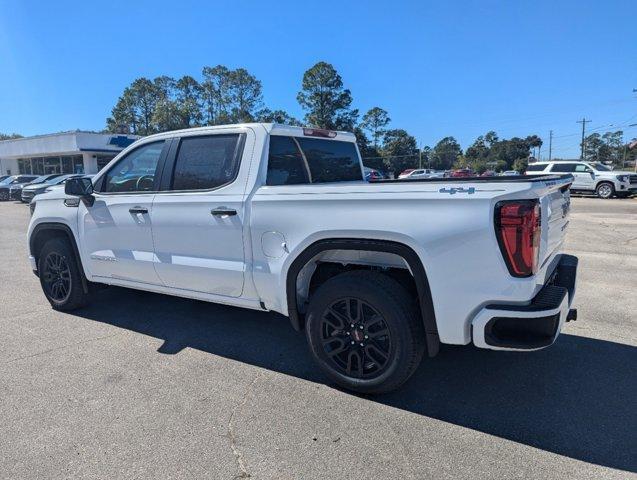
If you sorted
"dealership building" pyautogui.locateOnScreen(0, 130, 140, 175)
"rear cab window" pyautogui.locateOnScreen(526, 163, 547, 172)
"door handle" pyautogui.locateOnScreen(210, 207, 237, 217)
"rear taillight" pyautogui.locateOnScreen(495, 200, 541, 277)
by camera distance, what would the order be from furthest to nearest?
"dealership building" pyautogui.locateOnScreen(0, 130, 140, 175), "rear cab window" pyautogui.locateOnScreen(526, 163, 547, 172), "door handle" pyautogui.locateOnScreen(210, 207, 237, 217), "rear taillight" pyautogui.locateOnScreen(495, 200, 541, 277)

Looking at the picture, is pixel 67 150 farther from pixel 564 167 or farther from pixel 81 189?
pixel 81 189

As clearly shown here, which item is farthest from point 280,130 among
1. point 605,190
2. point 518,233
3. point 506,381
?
point 605,190

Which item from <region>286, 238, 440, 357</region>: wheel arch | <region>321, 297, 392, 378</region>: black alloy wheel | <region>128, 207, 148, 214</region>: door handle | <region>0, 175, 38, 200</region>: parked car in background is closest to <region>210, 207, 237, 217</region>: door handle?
<region>286, 238, 440, 357</region>: wheel arch

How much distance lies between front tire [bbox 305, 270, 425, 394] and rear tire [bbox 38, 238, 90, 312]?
311 cm

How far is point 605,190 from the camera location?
22906 millimetres

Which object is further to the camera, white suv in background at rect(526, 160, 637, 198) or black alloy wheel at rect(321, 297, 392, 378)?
white suv in background at rect(526, 160, 637, 198)

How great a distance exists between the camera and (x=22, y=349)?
167 inches

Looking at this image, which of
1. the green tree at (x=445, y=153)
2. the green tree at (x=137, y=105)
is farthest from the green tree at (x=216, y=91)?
the green tree at (x=445, y=153)

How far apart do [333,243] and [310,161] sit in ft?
4.40

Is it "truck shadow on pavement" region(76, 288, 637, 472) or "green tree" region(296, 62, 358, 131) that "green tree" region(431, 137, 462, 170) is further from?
"truck shadow on pavement" region(76, 288, 637, 472)

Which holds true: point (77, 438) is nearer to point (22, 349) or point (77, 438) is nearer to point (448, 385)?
point (22, 349)

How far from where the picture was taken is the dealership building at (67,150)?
39.0 m

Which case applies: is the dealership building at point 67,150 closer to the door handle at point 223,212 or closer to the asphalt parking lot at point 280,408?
the asphalt parking lot at point 280,408

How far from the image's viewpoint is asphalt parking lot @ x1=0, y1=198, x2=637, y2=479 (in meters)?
2.55
